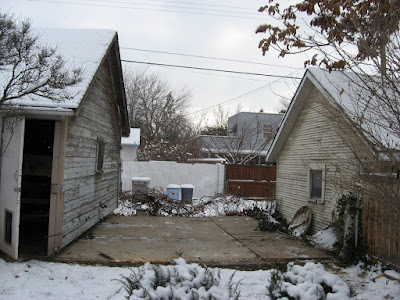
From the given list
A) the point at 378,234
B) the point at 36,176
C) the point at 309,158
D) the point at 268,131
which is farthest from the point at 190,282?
the point at 268,131

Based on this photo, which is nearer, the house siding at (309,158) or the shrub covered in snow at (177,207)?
the house siding at (309,158)

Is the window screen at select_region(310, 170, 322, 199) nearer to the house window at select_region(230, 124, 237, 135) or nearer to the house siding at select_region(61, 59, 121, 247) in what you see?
the house siding at select_region(61, 59, 121, 247)

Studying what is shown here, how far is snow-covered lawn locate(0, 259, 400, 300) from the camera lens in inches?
136

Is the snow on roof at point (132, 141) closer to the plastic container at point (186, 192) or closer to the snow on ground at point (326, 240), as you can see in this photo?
the plastic container at point (186, 192)

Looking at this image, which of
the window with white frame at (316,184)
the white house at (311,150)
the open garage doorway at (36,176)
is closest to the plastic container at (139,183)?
the open garage doorway at (36,176)

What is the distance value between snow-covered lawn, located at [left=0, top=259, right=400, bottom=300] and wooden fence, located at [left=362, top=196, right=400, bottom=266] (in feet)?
1.06

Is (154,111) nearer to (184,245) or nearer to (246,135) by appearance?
(246,135)

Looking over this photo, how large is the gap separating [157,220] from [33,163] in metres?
4.06

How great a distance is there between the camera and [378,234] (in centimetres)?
642

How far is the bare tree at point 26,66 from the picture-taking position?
528cm

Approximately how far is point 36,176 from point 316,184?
26.4 feet

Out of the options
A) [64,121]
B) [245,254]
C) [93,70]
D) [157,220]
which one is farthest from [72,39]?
[245,254]

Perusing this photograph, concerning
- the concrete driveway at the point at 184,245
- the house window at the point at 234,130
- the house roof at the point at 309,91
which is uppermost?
the house window at the point at 234,130

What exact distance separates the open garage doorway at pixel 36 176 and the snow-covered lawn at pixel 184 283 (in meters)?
3.64
